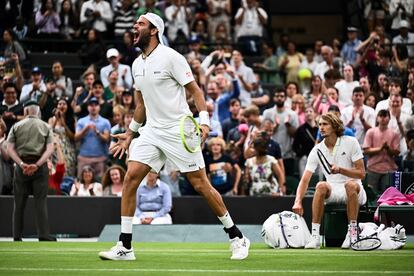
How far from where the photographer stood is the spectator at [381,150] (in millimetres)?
17625

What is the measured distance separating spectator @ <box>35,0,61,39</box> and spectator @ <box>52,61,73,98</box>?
9.18 ft

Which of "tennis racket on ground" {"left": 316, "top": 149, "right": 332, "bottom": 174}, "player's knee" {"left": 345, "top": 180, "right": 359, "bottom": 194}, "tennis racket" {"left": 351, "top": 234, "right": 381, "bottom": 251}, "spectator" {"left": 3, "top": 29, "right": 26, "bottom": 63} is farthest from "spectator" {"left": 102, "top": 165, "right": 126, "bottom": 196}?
"tennis racket" {"left": 351, "top": 234, "right": 381, "bottom": 251}

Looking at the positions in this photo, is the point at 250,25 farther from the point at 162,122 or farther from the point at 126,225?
the point at 126,225

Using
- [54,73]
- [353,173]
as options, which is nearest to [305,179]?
[353,173]

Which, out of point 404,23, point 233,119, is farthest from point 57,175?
point 404,23

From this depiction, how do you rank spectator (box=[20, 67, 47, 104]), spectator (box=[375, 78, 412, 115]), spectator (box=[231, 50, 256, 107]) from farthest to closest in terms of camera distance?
spectator (box=[231, 50, 256, 107]) < spectator (box=[20, 67, 47, 104]) < spectator (box=[375, 78, 412, 115])

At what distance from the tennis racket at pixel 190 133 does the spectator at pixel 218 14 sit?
13059 mm

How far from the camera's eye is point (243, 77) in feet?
70.0

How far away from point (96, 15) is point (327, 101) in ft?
21.6

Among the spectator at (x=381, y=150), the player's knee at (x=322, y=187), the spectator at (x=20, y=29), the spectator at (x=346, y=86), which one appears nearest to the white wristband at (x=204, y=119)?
the player's knee at (x=322, y=187)

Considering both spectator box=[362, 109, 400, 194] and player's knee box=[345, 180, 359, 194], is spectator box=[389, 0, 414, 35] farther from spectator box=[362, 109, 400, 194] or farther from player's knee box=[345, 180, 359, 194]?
player's knee box=[345, 180, 359, 194]

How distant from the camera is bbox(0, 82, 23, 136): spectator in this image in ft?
63.2

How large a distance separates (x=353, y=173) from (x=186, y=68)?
302cm

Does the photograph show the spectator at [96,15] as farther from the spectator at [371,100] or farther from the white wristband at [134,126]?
the white wristband at [134,126]
